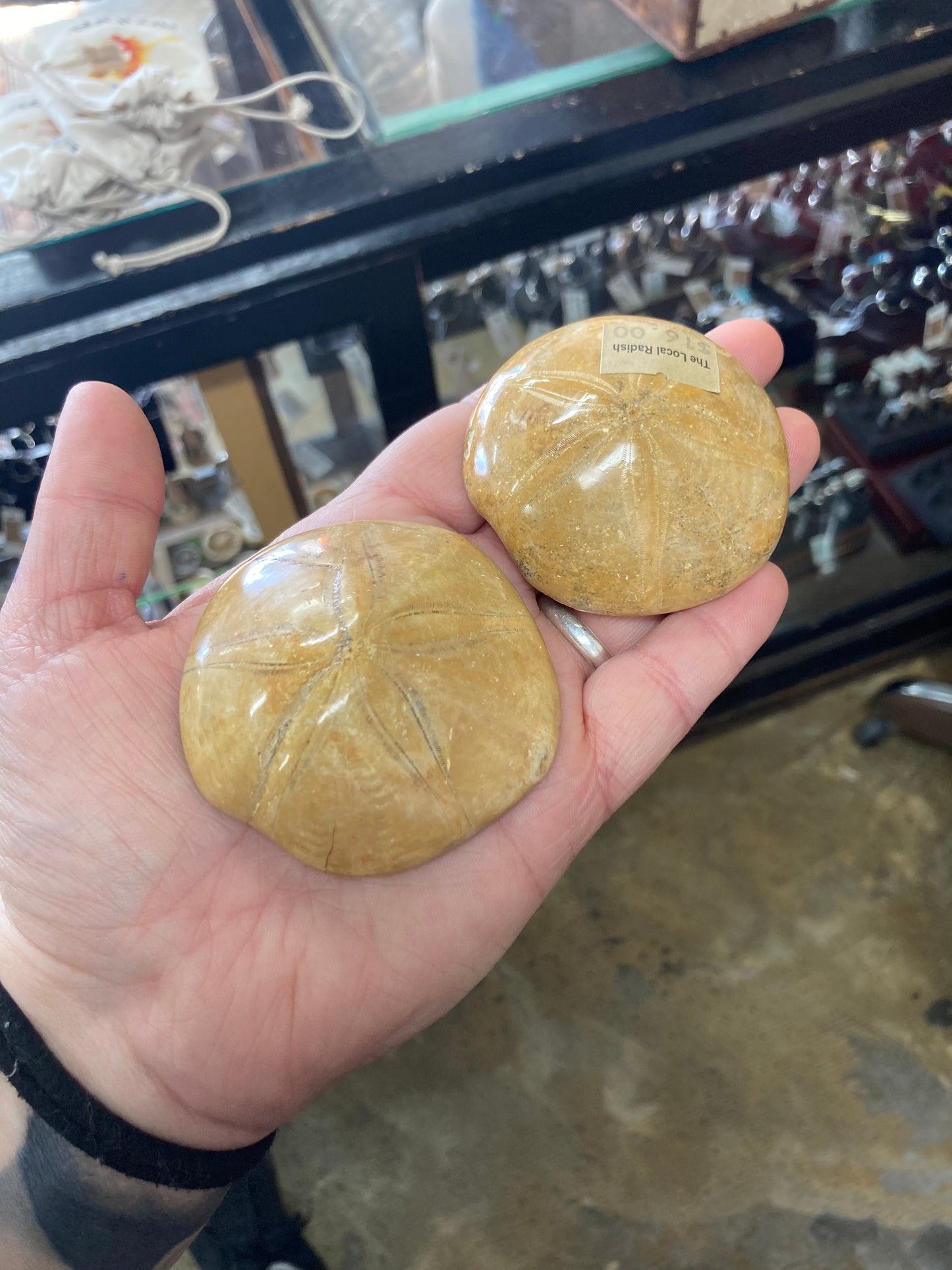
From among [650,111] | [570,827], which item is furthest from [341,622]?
[650,111]

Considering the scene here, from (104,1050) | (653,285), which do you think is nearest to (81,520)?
(104,1050)

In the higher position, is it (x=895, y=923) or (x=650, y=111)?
(x=650, y=111)

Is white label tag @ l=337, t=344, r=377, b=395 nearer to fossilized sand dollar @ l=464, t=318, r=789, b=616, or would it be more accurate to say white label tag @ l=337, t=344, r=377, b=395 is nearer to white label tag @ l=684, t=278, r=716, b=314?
fossilized sand dollar @ l=464, t=318, r=789, b=616

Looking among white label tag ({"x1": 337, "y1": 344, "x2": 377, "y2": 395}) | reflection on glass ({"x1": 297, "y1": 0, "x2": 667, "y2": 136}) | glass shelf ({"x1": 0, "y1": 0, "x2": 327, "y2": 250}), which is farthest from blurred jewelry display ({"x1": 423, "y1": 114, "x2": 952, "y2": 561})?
glass shelf ({"x1": 0, "y1": 0, "x2": 327, "y2": 250})

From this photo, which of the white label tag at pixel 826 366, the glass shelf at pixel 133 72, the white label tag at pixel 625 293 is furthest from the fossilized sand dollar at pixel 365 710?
the white label tag at pixel 826 366

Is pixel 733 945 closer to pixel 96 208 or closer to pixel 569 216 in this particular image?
pixel 569 216

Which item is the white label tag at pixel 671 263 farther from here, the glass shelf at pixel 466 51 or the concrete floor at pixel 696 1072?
the concrete floor at pixel 696 1072
